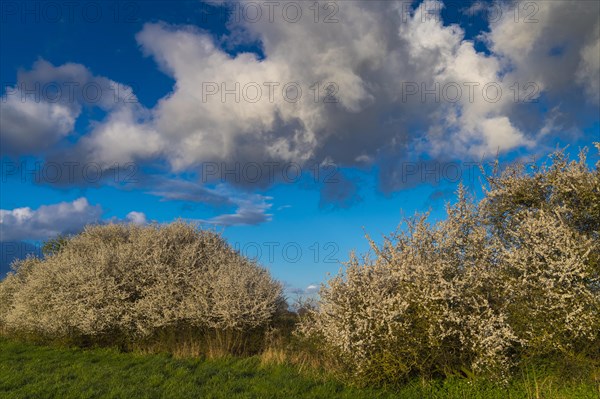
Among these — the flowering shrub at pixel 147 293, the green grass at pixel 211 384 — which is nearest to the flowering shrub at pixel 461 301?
the green grass at pixel 211 384

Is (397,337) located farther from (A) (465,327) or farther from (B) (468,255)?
(B) (468,255)

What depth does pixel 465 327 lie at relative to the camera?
12.4 metres

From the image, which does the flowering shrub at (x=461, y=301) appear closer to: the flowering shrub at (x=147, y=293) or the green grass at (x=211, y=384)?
the green grass at (x=211, y=384)

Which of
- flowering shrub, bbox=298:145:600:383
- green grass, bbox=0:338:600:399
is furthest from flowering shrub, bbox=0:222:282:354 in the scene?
flowering shrub, bbox=298:145:600:383

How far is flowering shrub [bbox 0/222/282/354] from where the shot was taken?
20.5 meters

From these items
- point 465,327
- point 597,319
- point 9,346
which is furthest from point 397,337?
point 9,346

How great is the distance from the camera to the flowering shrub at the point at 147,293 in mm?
20545

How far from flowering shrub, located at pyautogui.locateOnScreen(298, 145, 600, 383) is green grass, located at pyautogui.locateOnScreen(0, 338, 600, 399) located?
54 centimetres

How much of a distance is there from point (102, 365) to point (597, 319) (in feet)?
Answer: 52.2

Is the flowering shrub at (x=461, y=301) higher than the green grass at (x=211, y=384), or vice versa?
the flowering shrub at (x=461, y=301)

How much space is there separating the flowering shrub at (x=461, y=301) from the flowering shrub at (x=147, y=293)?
706cm

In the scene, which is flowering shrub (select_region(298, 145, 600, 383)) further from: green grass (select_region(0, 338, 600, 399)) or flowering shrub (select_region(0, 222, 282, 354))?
flowering shrub (select_region(0, 222, 282, 354))

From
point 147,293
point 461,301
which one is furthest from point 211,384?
point 147,293

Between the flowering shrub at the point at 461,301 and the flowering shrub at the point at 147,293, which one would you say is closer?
the flowering shrub at the point at 461,301
